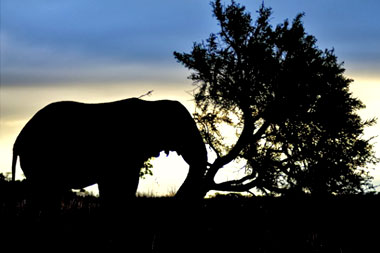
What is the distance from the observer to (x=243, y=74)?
69.4ft

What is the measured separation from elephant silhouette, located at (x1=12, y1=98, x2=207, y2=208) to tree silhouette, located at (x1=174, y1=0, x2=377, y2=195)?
605 cm

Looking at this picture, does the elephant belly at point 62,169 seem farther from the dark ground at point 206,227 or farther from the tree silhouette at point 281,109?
the tree silhouette at point 281,109

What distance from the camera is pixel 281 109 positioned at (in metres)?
19.6

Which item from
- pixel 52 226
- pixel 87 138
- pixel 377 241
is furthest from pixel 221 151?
pixel 52 226

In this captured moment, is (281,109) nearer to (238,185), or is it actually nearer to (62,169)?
(238,185)

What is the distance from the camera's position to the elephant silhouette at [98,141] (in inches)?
548

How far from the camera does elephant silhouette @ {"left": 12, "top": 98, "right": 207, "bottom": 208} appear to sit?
13.9 metres

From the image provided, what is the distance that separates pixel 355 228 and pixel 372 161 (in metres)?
8.77

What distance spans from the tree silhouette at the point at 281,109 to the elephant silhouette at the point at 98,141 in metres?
6.05

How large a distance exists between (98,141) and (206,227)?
457cm

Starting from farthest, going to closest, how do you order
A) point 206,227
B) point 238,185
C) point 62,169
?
1. point 238,185
2. point 62,169
3. point 206,227

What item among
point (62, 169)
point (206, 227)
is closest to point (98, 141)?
point (62, 169)

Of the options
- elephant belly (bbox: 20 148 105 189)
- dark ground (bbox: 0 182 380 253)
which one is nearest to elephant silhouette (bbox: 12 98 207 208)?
elephant belly (bbox: 20 148 105 189)

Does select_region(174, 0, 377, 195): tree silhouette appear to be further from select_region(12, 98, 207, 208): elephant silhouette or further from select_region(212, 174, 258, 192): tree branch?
select_region(12, 98, 207, 208): elephant silhouette
